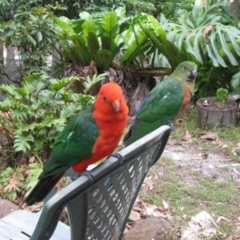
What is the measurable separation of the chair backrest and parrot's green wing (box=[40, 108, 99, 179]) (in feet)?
1.39

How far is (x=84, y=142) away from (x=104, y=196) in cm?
70

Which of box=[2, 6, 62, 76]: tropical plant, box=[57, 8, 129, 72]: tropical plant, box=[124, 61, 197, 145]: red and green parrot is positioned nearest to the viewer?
box=[124, 61, 197, 145]: red and green parrot

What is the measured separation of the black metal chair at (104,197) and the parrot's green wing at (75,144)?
42 cm

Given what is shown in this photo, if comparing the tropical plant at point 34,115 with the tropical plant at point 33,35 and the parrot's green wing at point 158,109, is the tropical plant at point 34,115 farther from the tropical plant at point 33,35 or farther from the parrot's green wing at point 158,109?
the tropical plant at point 33,35

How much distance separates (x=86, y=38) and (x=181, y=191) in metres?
2.41

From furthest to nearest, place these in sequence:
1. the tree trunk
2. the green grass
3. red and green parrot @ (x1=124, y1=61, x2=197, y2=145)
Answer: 1. the tree trunk
2. red and green parrot @ (x1=124, y1=61, x2=197, y2=145)
3. the green grass

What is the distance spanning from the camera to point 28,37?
4414mm

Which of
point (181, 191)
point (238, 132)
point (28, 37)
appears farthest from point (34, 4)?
point (181, 191)

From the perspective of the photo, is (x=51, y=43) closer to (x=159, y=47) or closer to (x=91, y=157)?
(x=159, y=47)

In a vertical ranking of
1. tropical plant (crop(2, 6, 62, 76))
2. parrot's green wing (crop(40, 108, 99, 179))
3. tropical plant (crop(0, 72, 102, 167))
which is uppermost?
parrot's green wing (crop(40, 108, 99, 179))

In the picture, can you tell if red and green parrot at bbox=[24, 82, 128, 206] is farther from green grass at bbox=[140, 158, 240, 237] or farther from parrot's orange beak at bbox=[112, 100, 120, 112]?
green grass at bbox=[140, 158, 240, 237]

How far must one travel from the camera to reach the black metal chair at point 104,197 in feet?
3.05

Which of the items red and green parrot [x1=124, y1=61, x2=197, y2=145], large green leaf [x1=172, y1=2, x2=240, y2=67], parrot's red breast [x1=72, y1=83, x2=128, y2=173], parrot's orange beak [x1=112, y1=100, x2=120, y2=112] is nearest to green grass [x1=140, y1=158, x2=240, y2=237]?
red and green parrot [x1=124, y1=61, x2=197, y2=145]

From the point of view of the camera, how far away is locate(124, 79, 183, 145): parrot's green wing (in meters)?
3.22
